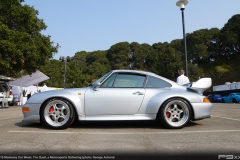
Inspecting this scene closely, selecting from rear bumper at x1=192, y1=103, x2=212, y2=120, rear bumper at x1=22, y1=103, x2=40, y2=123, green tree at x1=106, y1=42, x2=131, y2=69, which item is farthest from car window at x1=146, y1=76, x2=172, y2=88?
green tree at x1=106, y1=42, x2=131, y2=69

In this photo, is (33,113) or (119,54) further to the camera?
(119,54)

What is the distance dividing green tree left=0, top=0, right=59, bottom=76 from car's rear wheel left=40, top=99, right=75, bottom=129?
1302cm

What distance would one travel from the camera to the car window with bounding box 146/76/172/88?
5785mm

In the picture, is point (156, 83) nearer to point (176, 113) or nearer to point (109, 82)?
point (176, 113)

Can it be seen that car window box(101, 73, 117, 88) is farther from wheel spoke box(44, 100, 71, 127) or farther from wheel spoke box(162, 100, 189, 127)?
wheel spoke box(162, 100, 189, 127)

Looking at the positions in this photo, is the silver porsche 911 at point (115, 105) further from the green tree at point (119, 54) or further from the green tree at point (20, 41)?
the green tree at point (119, 54)

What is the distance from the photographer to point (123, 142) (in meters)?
4.30

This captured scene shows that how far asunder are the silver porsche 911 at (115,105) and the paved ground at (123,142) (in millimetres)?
239

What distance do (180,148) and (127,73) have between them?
232 cm

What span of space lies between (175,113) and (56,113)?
7.89 feet

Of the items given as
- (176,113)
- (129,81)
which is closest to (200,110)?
(176,113)

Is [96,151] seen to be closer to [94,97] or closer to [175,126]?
[94,97]

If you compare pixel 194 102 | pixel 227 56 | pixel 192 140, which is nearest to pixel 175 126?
pixel 194 102

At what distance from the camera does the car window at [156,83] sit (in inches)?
228
